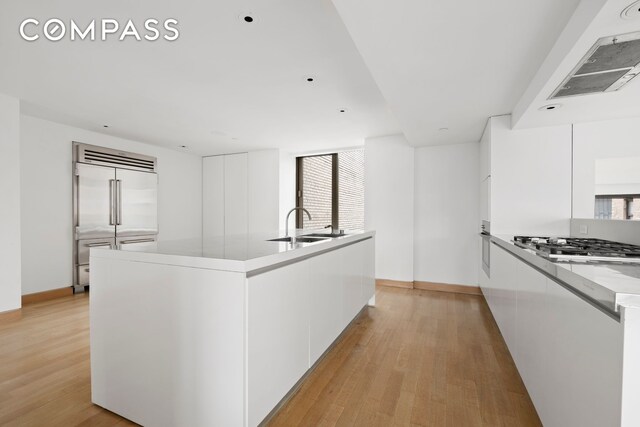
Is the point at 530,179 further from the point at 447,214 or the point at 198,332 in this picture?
the point at 198,332

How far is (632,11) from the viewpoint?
1.26m

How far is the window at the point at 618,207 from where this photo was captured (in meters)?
2.23

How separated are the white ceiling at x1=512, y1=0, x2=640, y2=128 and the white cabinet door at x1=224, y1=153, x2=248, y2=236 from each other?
16.3ft

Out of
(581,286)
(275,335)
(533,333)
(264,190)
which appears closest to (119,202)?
(264,190)

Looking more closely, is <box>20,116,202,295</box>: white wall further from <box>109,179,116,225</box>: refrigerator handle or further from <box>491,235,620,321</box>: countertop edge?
<box>491,235,620,321</box>: countertop edge

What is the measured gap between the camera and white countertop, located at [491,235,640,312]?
31.4 inches

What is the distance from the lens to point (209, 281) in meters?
1.33

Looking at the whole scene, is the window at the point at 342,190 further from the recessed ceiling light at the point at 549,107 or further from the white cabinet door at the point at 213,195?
the recessed ceiling light at the point at 549,107

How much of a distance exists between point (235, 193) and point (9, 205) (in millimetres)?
3511

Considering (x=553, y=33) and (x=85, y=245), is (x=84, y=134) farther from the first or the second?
(x=553, y=33)

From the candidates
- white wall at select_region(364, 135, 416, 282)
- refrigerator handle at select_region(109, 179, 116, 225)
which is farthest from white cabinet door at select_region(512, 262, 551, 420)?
refrigerator handle at select_region(109, 179, 116, 225)

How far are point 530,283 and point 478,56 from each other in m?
1.52

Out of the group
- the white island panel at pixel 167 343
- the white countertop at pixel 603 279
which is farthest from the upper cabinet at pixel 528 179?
the white island panel at pixel 167 343

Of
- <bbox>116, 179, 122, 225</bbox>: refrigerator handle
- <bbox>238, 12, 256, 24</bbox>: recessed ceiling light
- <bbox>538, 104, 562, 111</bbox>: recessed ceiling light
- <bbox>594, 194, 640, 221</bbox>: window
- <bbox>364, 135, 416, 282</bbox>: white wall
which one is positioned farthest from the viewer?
<bbox>116, 179, 122, 225</bbox>: refrigerator handle
